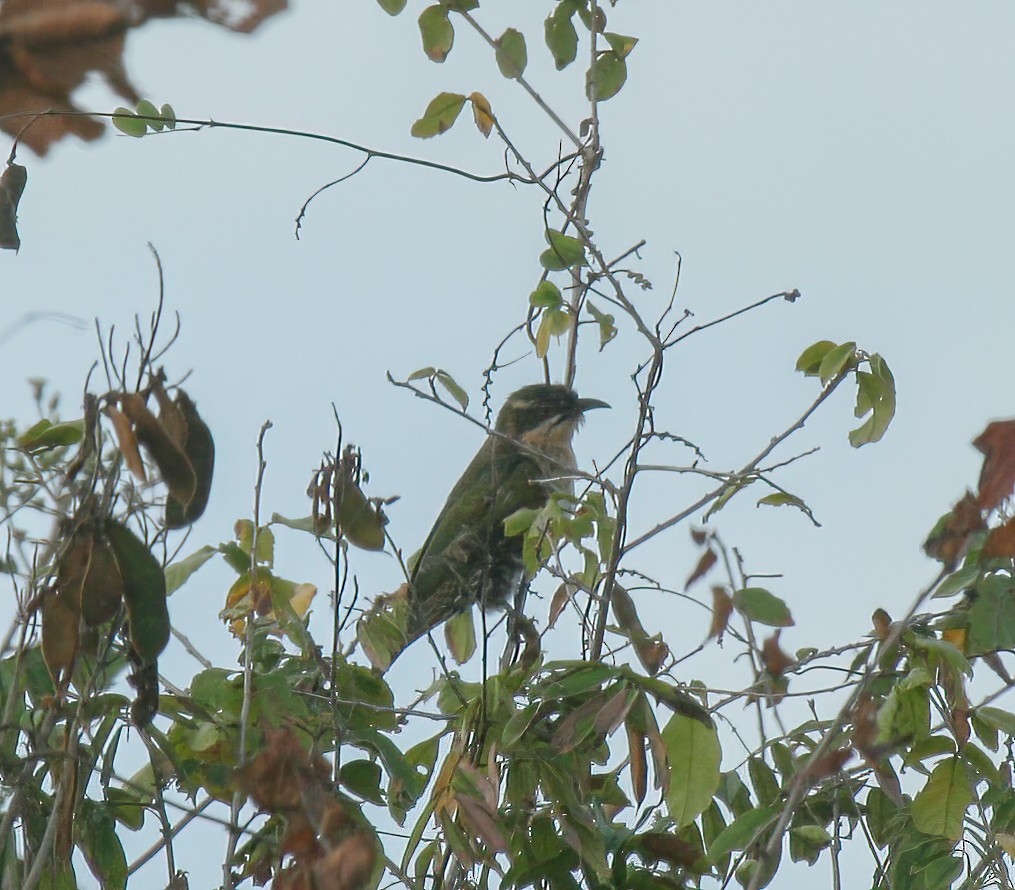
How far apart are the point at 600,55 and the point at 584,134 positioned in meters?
0.27

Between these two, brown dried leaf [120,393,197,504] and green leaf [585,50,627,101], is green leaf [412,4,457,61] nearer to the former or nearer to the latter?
green leaf [585,50,627,101]

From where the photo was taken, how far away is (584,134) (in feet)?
14.4

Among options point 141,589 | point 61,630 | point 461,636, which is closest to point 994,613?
point 141,589

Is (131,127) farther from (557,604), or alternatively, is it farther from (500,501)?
(500,501)

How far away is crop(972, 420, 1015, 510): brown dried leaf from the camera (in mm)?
1911

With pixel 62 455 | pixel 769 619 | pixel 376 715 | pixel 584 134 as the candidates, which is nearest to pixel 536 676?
pixel 376 715

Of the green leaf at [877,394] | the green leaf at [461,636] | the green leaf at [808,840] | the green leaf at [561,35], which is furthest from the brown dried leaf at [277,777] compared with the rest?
the green leaf at [461,636]

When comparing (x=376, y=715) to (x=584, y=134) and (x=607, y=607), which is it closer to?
(x=607, y=607)

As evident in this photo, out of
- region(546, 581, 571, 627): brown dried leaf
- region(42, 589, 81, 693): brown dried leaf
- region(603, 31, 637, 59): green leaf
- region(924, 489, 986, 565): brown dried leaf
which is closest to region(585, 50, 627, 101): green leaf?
region(603, 31, 637, 59): green leaf

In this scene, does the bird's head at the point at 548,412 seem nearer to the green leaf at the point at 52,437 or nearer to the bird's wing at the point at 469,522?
the bird's wing at the point at 469,522

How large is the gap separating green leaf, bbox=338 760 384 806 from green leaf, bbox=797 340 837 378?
163 cm

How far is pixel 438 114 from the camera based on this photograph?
421 cm

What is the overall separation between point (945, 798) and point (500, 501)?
3.68 meters

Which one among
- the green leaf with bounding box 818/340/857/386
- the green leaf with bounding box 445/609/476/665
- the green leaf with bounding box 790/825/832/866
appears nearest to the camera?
the green leaf with bounding box 818/340/857/386
